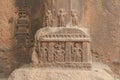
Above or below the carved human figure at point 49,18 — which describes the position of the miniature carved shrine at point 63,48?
below

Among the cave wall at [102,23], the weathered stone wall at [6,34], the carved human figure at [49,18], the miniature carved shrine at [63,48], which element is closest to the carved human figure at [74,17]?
the miniature carved shrine at [63,48]

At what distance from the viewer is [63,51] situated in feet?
18.6

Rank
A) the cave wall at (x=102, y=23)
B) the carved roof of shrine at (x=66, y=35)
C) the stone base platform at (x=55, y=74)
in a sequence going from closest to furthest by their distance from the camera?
the stone base platform at (x=55, y=74)
the carved roof of shrine at (x=66, y=35)
the cave wall at (x=102, y=23)

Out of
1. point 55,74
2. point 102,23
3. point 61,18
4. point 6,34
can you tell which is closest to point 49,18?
point 61,18

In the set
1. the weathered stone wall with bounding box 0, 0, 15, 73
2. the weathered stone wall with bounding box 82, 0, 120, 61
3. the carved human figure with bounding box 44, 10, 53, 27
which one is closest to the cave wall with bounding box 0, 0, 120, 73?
the weathered stone wall with bounding box 82, 0, 120, 61

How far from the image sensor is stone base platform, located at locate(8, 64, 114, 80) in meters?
5.46

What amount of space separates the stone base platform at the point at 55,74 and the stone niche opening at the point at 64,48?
0.12 m

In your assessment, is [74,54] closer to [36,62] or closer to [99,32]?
[36,62]

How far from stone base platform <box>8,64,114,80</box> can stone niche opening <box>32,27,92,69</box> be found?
0.12 metres

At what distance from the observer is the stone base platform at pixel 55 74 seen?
17.9ft

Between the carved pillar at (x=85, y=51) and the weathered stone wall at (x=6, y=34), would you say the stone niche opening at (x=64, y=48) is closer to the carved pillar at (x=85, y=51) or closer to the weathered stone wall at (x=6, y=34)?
the carved pillar at (x=85, y=51)

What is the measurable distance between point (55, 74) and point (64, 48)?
1.44 feet

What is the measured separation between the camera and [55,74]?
549cm

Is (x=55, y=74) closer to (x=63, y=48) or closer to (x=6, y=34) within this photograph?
(x=63, y=48)
